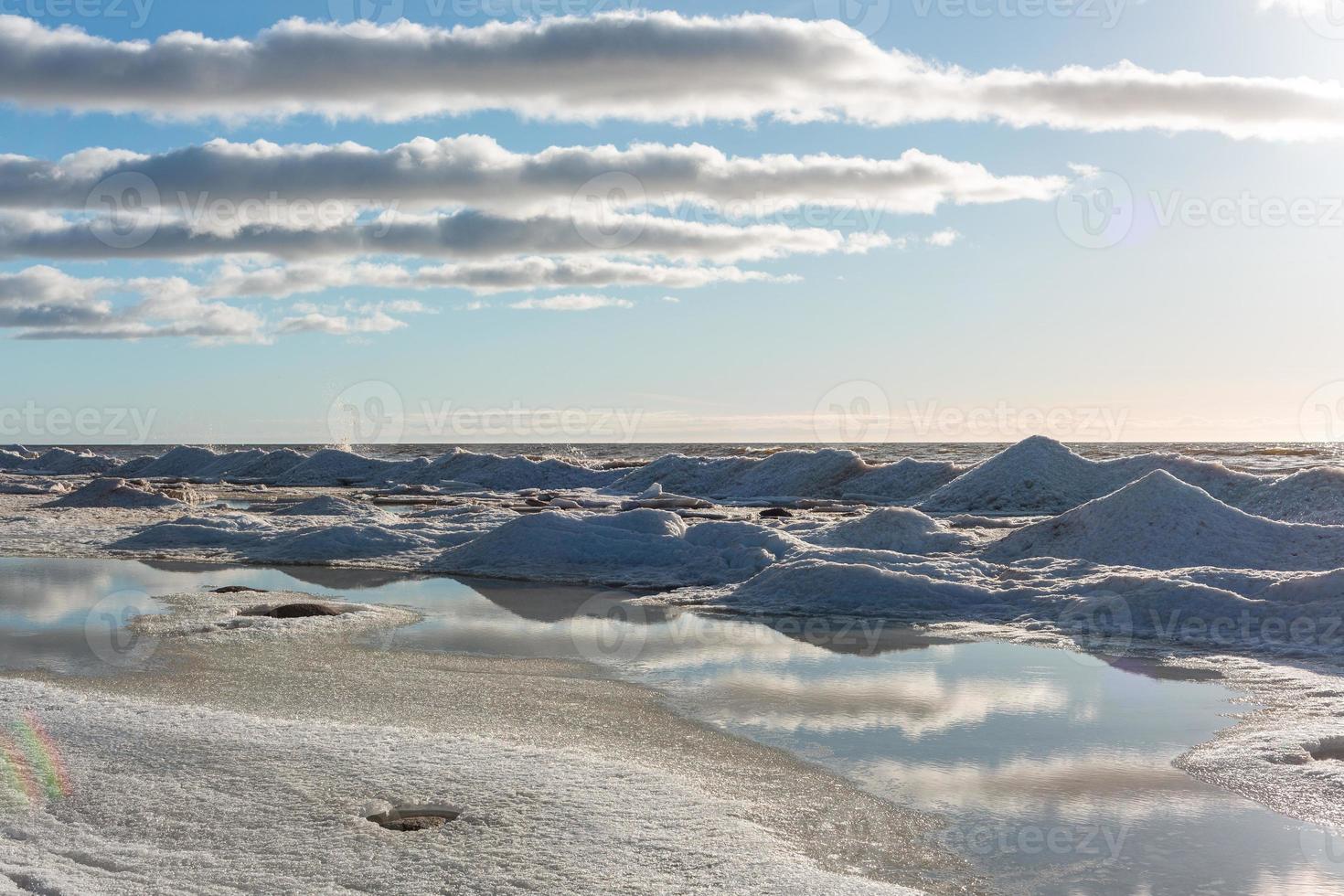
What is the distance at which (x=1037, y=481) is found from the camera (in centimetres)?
3744

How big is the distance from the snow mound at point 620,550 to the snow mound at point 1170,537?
5042 mm

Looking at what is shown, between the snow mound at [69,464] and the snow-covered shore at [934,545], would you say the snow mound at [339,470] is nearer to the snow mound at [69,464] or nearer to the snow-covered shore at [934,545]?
the snow mound at [69,464]

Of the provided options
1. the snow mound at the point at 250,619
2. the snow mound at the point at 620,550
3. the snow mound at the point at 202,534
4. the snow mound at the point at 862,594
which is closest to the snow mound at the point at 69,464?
the snow mound at the point at 202,534

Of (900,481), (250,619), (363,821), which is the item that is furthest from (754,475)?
(363,821)

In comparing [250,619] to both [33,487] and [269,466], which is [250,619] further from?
[269,466]

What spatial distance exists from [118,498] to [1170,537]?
37693mm

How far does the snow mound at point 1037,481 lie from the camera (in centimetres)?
3647

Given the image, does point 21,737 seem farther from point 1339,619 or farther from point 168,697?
point 1339,619

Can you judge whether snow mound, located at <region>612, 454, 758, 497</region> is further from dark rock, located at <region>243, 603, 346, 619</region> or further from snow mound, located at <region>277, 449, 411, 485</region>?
dark rock, located at <region>243, 603, 346, 619</region>

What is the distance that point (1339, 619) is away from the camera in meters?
14.7

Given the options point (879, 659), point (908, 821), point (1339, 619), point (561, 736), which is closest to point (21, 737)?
point (561, 736)

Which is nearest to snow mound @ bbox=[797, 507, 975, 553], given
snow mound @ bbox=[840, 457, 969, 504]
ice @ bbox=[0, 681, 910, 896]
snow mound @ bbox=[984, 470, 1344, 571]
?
snow mound @ bbox=[984, 470, 1344, 571]

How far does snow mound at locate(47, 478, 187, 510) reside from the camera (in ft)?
138

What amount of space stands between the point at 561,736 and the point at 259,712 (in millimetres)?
2924
